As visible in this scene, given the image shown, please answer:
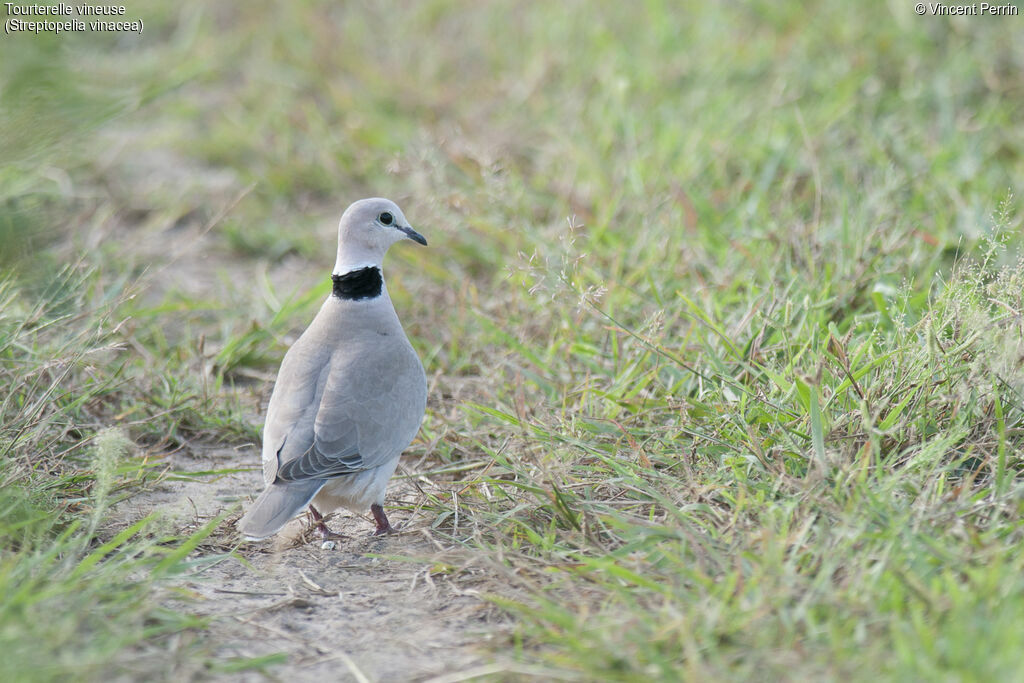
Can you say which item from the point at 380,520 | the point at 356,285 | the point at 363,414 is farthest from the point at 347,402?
the point at 356,285

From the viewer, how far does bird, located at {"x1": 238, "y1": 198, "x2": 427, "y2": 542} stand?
128 inches

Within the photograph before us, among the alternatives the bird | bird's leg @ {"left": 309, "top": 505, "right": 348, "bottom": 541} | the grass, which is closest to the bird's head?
the bird

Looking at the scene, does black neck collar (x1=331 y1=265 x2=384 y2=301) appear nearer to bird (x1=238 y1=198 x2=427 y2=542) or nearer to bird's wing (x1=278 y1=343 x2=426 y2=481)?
bird (x1=238 y1=198 x2=427 y2=542)

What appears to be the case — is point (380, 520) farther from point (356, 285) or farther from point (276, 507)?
point (356, 285)

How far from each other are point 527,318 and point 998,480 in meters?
2.05

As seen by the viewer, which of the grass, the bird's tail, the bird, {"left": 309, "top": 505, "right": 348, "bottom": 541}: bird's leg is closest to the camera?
the grass

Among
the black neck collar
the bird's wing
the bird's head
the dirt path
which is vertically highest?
the bird's head

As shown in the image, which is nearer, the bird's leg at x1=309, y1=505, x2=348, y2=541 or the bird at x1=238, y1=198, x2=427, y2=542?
the bird at x1=238, y1=198, x2=427, y2=542

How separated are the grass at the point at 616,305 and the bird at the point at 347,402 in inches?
10.9

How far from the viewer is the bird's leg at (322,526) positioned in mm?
3471

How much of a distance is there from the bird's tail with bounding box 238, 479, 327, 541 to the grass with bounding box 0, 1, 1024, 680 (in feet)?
0.97

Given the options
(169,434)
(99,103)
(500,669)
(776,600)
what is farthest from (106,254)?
(776,600)

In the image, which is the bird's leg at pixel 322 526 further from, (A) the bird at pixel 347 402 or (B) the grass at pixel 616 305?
(B) the grass at pixel 616 305

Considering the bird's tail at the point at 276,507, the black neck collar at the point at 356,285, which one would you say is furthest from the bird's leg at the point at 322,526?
the black neck collar at the point at 356,285
